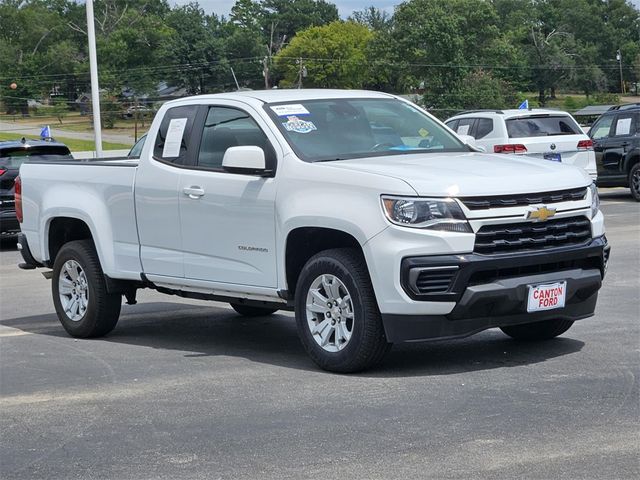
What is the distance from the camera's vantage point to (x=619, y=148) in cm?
2448

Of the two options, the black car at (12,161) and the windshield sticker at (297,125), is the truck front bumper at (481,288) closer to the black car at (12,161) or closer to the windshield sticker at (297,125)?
the windshield sticker at (297,125)

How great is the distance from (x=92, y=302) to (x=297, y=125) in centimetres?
256

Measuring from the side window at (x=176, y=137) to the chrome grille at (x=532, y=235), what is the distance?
2.70 meters

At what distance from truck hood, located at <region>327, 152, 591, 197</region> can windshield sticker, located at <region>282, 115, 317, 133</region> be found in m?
0.53

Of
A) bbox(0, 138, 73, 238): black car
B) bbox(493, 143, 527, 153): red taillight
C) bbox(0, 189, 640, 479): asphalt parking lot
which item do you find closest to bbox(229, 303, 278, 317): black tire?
bbox(0, 189, 640, 479): asphalt parking lot

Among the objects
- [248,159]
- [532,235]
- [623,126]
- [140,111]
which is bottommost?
[140,111]

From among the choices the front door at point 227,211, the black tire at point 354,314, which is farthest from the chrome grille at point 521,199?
the front door at point 227,211

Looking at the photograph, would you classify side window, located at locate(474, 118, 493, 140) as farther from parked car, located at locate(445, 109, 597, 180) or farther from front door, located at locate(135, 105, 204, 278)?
front door, located at locate(135, 105, 204, 278)

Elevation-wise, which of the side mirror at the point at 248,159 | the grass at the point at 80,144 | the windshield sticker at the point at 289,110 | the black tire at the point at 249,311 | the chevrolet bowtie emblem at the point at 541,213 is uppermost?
the windshield sticker at the point at 289,110

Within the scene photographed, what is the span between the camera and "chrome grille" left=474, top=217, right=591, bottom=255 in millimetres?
7578

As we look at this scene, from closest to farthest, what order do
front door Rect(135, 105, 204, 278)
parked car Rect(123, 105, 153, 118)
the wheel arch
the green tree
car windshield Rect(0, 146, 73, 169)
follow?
the wheel arch, front door Rect(135, 105, 204, 278), car windshield Rect(0, 146, 73, 169), parked car Rect(123, 105, 153, 118), the green tree

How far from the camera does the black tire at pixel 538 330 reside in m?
8.83

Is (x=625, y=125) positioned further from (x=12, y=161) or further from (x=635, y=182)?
(x=12, y=161)

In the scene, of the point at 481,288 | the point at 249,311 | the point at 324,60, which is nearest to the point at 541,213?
the point at 481,288
